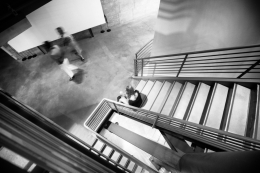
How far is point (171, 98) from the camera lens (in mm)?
3525

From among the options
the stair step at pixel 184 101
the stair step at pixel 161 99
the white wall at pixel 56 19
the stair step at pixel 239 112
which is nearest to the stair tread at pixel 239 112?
the stair step at pixel 239 112

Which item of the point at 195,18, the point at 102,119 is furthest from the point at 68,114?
the point at 195,18

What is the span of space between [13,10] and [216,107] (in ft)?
15.1

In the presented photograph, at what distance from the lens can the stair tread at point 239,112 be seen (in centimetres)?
208

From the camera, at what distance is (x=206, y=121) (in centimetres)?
242

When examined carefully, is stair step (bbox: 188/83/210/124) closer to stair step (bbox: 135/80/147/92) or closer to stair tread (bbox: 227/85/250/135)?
stair tread (bbox: 227/85/250/135)

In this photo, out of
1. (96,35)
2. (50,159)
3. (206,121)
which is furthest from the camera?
(96,35)

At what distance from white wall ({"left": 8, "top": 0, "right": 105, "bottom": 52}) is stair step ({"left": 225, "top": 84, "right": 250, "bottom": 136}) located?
732 centimetres

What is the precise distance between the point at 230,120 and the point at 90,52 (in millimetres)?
6681

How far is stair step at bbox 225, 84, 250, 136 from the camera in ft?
6.84

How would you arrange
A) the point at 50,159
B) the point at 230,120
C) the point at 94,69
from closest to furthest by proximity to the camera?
the point at 50,159
the point at 230,120
the point at 94,69

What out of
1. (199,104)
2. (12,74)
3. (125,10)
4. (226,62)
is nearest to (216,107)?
(199,104)

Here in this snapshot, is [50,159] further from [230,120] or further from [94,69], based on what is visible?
[94,69]

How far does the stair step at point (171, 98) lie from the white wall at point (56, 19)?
6.07 m
